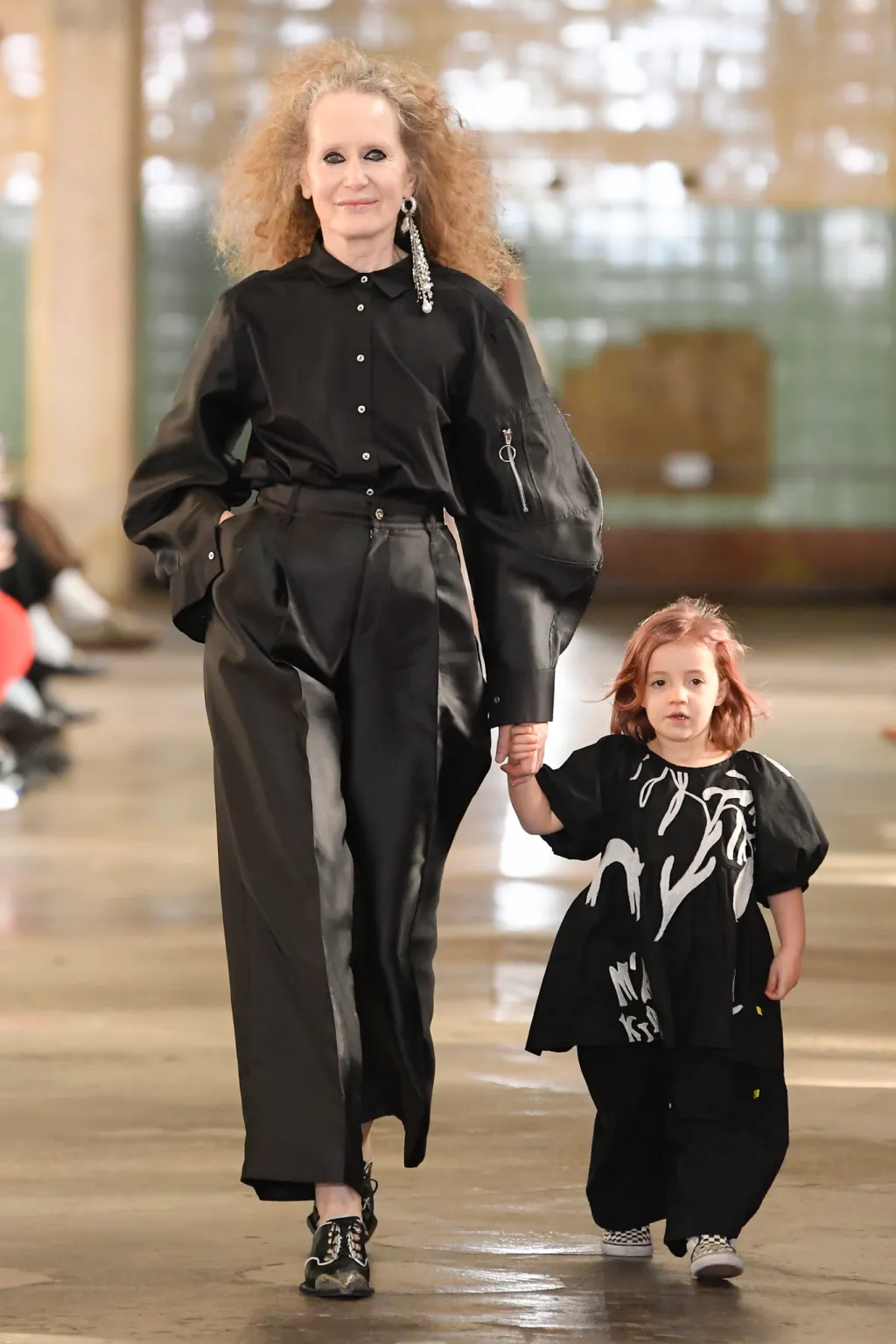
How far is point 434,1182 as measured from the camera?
3.66 meters

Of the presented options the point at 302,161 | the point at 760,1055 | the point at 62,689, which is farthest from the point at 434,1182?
the point at 62,689

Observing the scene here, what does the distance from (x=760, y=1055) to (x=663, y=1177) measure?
0.25 meters

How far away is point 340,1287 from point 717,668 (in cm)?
104

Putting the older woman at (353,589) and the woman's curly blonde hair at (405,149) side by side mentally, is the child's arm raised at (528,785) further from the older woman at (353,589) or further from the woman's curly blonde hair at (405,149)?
the woman's curly blonde hair at (405,149)

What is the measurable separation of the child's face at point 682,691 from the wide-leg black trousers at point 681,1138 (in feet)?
1.53

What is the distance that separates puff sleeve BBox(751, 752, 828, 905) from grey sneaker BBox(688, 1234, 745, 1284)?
0.49 metres

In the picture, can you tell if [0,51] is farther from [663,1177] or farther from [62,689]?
[663,1177]

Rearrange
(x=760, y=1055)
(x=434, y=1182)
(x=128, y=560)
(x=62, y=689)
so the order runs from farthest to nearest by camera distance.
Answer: (x=128, y=560)
(x=62, y=689)
(x=434, y=1182)
(x=760, y=1055)

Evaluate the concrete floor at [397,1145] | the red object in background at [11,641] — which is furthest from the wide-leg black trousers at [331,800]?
the red object in background at [11,641]

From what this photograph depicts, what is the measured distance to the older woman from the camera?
3172mm

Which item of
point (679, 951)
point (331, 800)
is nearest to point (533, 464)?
point (331, 800)

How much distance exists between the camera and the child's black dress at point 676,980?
3.23 meters

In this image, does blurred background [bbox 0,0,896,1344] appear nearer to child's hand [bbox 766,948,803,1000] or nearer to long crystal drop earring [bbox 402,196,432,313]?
child's hand [bbox 766,948,803,1000]

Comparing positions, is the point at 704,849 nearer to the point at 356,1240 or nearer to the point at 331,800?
the point at 331,800
